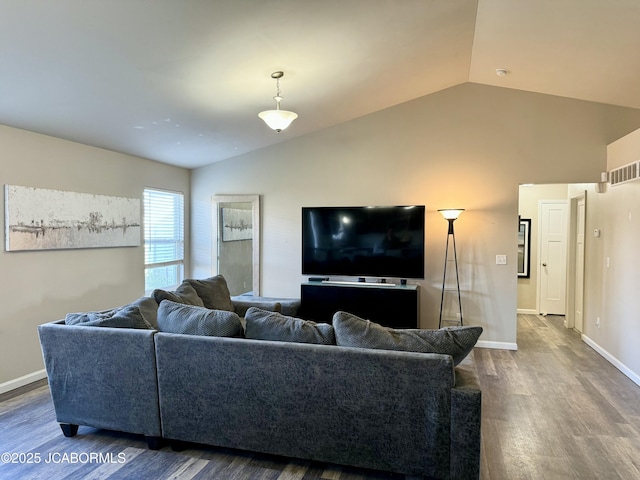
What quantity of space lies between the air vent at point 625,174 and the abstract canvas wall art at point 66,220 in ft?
18.1

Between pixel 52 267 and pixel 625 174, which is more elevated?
pixel 625 174

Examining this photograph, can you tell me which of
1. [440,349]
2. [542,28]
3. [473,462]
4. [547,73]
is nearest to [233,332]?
[440,349]

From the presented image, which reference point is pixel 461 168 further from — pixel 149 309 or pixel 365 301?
pixel 149 309

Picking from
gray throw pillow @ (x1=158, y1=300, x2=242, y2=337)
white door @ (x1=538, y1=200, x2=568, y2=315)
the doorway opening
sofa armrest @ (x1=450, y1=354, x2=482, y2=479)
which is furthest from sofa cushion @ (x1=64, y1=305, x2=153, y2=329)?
white door @ (x1=538, y1=200, x2=568, y2=315)

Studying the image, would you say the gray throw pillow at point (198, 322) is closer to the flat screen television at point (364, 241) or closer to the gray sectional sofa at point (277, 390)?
the gray sectional sofa at point (277, 390)

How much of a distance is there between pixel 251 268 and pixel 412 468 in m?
4.23

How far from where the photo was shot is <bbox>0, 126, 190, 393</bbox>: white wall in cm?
367

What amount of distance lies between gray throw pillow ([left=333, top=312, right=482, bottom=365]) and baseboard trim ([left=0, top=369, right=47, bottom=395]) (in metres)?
3.27

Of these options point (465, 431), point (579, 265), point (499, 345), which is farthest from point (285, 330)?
point (579, 265)

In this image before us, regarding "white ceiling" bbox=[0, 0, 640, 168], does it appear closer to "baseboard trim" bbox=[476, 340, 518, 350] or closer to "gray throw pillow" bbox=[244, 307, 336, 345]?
"gray throw pillow" bbox=[244, 307, 336, 345]

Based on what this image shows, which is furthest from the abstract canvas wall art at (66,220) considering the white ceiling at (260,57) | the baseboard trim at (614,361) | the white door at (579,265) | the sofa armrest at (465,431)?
the white door at (579,265)

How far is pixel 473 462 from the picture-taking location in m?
2.09

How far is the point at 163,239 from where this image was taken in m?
5.81

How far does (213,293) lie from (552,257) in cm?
596
